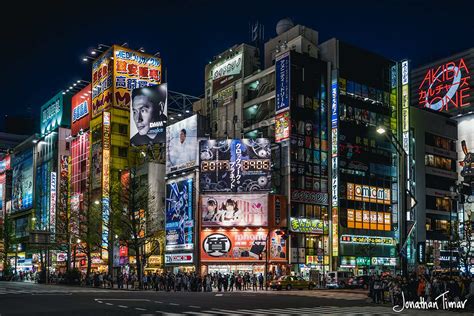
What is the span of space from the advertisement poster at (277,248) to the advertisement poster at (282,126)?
1133 centimetres

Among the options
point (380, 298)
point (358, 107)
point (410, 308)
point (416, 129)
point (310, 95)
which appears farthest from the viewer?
point (416, 129)

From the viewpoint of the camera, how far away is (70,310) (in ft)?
84.8

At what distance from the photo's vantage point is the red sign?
386 feet

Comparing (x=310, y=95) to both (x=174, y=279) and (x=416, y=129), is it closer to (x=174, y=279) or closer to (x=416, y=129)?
(x=416, y=129)

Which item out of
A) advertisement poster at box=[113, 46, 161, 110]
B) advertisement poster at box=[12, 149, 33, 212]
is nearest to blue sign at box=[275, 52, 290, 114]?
advertisement poster at box=[113, 46, 161, 110]

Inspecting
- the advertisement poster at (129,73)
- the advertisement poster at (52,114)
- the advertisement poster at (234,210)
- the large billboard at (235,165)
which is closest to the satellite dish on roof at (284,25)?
the large billboard at (235,165)

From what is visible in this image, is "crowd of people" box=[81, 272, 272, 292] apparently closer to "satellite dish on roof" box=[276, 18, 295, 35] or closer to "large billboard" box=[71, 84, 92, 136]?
"satellite dish on roof" box=[276, 18, 295, 35]

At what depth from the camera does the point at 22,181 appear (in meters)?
124

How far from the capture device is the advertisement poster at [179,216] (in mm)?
71750

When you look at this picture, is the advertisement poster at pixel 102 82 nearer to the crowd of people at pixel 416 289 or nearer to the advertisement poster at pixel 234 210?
the advertisement poster at pixel 234 210

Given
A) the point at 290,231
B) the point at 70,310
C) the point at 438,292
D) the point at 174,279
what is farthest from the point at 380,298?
the point at 290,231

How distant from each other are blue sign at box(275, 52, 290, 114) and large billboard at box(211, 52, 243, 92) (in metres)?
10.9

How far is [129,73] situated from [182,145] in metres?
21.3

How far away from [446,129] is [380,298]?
65949 mm
